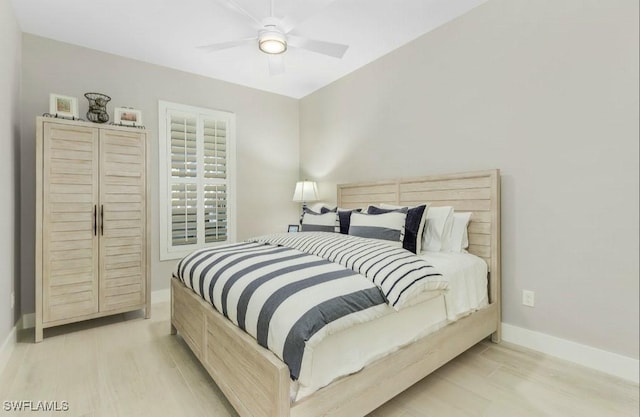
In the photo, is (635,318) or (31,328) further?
(31,328)

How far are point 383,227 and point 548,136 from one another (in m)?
1.26

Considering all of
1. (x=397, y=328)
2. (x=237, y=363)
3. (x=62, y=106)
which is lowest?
(x=237, y=363)

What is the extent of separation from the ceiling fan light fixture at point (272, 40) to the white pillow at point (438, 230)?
176 centimetres

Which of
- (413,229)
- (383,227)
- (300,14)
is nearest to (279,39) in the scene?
(300,14)

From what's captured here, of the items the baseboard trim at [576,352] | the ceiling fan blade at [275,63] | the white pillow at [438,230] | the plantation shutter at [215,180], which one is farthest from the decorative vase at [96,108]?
the baseboard trim at [576,352]

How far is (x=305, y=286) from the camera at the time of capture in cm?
145

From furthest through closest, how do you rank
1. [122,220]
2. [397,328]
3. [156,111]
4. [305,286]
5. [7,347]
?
[156,111], [122,220], [7,347], [397,328], [305,286]

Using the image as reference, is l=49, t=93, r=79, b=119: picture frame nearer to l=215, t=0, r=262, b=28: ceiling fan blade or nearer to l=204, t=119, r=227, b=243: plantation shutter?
l=204, t=119, r=227, b=243: plantation shutter

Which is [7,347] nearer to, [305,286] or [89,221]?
[89,221]

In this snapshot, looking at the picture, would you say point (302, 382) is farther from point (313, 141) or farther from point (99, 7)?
point (313, 141)

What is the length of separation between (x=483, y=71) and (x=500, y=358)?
2151 millimetres

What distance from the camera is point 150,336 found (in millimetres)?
2574

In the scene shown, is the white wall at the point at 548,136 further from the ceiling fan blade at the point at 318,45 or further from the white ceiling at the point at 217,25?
the ceiling fan blade at the point at 318,45

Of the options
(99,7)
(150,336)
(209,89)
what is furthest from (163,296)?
(99,7)
